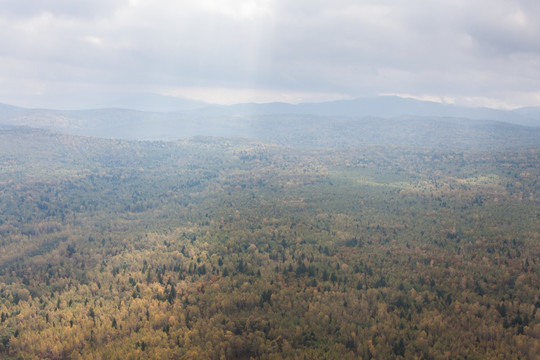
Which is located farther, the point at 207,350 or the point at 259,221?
the point at 259,221

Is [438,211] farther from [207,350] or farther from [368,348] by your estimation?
[207,350]

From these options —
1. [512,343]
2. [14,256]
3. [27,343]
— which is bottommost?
[14,256]

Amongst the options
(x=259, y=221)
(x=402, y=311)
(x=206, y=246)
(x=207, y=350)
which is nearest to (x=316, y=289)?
(x=402, y=311)

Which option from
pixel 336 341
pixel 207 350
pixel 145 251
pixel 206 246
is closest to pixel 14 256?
pixel 145 251

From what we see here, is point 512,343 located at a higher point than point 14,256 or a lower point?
higher

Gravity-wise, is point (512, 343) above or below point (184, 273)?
above

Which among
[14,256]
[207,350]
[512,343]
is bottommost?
[14,256]

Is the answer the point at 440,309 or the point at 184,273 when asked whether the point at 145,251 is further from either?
the point at 440,309

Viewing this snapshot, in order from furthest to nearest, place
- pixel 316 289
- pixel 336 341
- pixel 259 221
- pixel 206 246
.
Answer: pixel 259 221 < pixel 206 246 < pixel 316 289 < pixel 336 341

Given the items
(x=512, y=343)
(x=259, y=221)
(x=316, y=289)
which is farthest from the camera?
(x=259, y=221)
